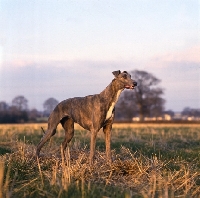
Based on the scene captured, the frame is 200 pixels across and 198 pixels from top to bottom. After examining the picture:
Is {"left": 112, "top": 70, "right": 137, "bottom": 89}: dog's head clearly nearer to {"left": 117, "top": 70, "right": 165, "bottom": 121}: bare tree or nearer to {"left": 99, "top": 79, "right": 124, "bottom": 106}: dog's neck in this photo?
{"left": 99, "top": 79, "right": 124, "bottom": 106}: dog's neck

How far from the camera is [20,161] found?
364 inches

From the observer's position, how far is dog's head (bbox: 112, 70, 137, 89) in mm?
10265

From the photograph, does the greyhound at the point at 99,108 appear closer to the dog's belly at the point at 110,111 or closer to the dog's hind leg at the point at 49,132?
the dog's belly at the point at 110,111

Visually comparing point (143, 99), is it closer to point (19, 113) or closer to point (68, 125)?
point (19, 113)

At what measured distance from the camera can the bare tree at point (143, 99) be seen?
256ft

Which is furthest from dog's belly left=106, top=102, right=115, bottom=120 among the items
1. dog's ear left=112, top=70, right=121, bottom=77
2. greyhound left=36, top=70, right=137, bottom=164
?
dog's ear left=112, top=70, right=121, bottom=77

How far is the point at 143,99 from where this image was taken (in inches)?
3083

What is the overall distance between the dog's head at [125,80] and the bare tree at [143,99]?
67505 millimetres

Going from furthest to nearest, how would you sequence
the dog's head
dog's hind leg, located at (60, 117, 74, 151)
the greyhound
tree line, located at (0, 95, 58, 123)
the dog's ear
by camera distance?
tree line, located at (0, 95, 58, 123)
dog's hind leg, located at (60, 117, 74, 151)
the dog's ear
the greyhound
the dog's head

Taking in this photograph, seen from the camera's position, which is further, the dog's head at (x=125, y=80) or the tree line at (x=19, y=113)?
the tree line at (x=19, y=113)

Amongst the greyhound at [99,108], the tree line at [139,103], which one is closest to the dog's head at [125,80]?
the greyhound at [99,108]

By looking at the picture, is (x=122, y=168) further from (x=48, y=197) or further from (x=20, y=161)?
(x=48, y=197)

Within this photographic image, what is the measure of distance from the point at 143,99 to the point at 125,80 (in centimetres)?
6840

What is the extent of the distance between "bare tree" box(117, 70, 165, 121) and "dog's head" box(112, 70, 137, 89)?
67505mm
